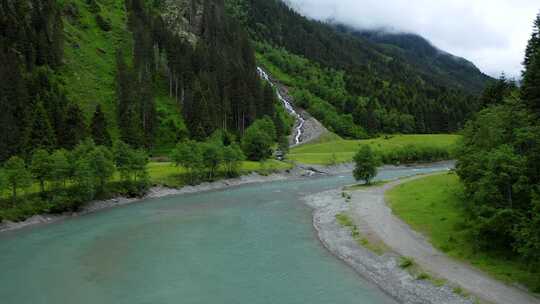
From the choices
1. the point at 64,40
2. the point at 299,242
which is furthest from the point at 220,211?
the point at 64,40

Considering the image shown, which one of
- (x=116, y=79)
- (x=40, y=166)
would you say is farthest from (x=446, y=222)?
(x=116, y=79)

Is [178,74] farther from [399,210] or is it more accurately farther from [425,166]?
[399,210]

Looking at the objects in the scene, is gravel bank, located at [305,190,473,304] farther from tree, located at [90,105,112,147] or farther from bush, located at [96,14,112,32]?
bush, located at [96,14,112,32]

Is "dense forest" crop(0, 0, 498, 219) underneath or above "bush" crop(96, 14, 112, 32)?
underneath

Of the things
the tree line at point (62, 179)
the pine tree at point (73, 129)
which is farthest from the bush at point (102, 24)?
the tree line at point (62, 179)

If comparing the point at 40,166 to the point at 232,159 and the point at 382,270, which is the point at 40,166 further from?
the point at 382,270

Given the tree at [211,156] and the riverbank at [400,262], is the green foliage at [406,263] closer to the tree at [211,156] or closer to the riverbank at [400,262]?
the riverbank at [400,262]

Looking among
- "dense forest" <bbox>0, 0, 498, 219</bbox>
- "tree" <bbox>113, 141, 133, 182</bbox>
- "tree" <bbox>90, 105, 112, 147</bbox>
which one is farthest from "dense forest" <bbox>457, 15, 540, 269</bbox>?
"tree" <bbox>90, 105, 112, 147</bbox>
